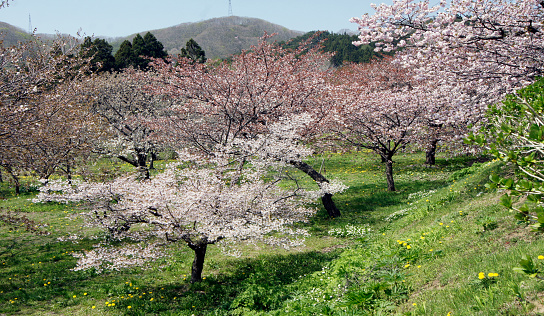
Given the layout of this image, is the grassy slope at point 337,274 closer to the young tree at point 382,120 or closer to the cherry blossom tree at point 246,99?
the young tree at point 382,120

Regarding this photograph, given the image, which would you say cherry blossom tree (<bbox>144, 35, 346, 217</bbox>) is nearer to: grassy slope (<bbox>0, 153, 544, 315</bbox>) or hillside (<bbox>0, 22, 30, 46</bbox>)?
grassy slope (<bbox>0, 153, 544, 315</bbox>)

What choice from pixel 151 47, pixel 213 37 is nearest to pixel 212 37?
pixel 213 37

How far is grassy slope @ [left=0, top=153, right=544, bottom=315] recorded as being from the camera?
4.42 meters

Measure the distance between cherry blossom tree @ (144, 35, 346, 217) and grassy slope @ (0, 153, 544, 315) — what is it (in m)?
4.20

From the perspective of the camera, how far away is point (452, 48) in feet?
28.1

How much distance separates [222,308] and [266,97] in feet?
31.0

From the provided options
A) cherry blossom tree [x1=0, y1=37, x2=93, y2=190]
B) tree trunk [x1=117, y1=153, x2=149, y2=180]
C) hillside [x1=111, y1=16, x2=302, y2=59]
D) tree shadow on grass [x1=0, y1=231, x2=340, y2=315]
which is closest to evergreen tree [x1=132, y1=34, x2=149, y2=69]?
tree trunk [x1=117, y1=153, x2=149, y2=180]

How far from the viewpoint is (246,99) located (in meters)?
13.8

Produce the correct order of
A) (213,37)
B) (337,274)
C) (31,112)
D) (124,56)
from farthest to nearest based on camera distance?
(213,37)
(124,56)
(31,112)
(337,274)

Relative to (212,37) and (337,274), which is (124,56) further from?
(212,37)

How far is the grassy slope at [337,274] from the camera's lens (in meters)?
4.42

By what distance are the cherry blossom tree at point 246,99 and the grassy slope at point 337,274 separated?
13.8 feet

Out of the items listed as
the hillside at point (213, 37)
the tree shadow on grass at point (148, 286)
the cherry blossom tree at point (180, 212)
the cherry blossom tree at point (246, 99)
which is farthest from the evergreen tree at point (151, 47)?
the hillside at point (213, 37)

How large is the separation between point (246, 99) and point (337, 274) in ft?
29.3
